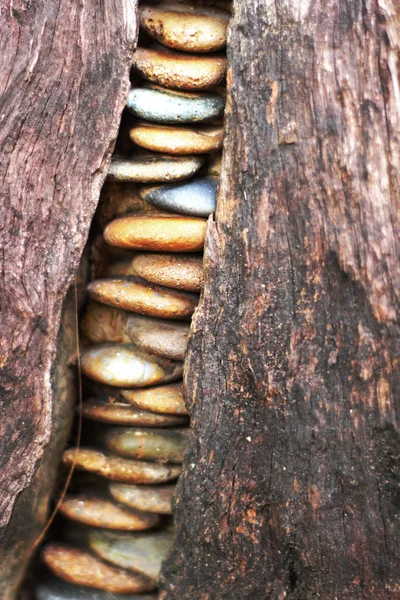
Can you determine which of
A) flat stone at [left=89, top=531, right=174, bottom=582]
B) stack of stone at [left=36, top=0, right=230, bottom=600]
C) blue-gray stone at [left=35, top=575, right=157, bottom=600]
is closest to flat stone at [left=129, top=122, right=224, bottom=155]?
stack of stone at [left=36, top=0, right=230, bottom=600]

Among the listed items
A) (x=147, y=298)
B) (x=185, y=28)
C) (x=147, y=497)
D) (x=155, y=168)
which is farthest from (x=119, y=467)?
(x=185, y=28)

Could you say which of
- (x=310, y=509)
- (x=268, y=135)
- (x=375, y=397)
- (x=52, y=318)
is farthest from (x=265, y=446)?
(x=268, y=135)

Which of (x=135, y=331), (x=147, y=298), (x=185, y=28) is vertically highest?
(x=185, y=28)

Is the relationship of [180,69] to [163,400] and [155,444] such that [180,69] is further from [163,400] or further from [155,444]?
[155,444]

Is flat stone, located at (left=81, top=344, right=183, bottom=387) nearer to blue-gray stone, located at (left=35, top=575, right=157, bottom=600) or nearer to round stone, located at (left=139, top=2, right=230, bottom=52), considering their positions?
blue-gray stone, located at (left=35, top=575, right=157, bottom=600)

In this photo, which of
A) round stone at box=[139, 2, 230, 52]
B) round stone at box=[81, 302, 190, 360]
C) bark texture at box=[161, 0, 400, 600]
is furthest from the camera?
round stone at box=[81, 302, 190, 360]

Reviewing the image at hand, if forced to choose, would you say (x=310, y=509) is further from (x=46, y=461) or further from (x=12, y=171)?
(x=12, y=171)
